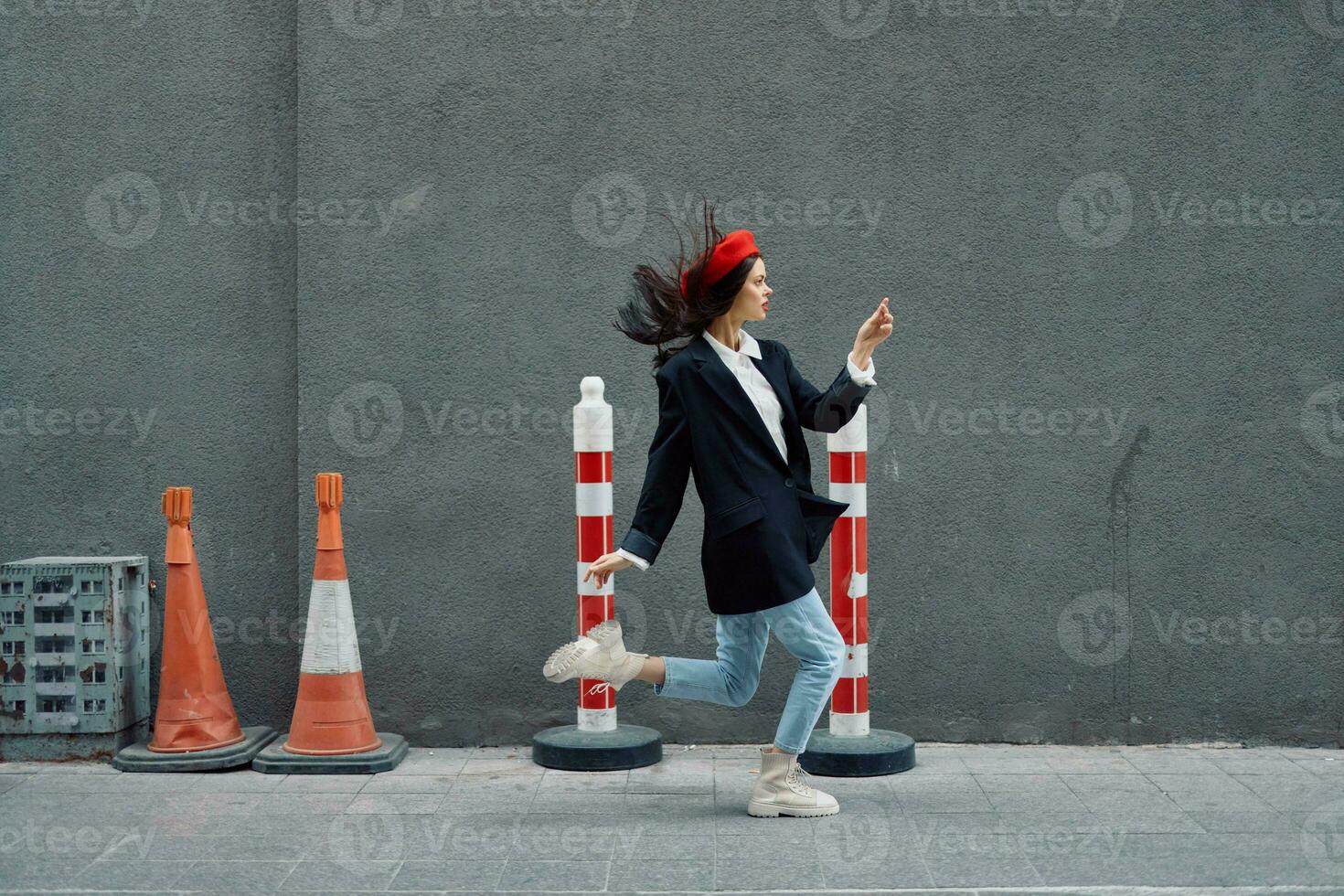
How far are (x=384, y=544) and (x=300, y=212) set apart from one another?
1.54m

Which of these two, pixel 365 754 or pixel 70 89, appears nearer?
pixel 365 754

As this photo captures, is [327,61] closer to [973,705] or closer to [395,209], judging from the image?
[395,209]

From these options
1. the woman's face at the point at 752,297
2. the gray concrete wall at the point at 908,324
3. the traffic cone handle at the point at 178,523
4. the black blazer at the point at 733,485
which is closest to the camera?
the black blazer at the point at 733,485

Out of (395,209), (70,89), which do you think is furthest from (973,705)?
(70,89)

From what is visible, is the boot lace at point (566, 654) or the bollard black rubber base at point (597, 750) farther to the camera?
the bollard black rubber base at point (597, 750)

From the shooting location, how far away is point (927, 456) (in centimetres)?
640

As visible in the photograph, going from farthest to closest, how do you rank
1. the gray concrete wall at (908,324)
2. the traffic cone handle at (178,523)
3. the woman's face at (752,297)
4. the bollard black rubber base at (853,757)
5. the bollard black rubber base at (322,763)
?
the gray concrete wall at (908,324) → the traffic cone handle at (178,523) → the bollard black rubber base at (322,763) → the bollard black rubber base at (853,757) → the woman's face at (752,297)

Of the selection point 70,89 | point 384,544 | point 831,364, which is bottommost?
point 384,544

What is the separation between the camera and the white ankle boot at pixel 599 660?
5000mm

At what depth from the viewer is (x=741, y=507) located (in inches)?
196

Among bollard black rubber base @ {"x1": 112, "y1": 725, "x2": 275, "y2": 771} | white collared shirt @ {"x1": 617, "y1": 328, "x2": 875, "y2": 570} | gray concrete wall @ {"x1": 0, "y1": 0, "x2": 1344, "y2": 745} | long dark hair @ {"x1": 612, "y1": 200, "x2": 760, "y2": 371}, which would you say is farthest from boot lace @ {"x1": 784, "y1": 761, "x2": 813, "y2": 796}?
bollard black rubber base @ {"x1": 112, "y1": 725, "x2": 275, "y2": 771}

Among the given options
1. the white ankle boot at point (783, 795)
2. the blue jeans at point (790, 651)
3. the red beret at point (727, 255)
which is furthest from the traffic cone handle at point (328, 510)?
the white ankle boot at point (783, 795)

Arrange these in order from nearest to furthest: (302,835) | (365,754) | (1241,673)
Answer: (302,835)
(365,754)
(1241,673)

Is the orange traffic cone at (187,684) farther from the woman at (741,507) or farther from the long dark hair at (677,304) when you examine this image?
the long dark hair at (677,304)
